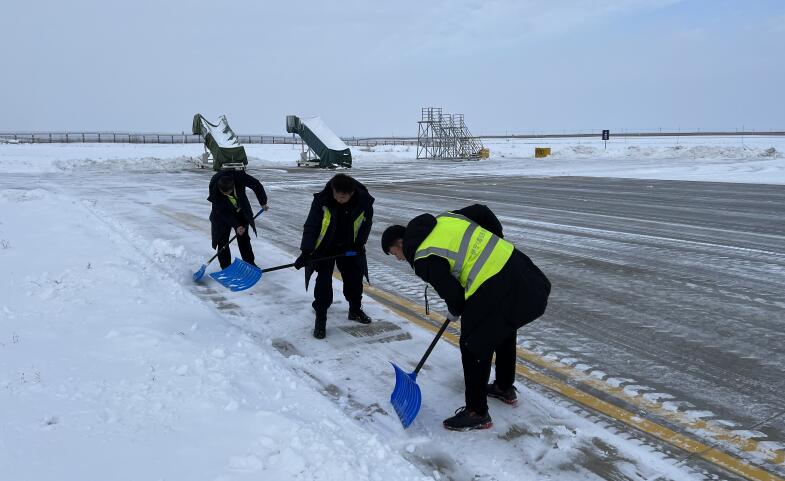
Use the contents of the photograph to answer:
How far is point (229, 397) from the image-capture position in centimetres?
385

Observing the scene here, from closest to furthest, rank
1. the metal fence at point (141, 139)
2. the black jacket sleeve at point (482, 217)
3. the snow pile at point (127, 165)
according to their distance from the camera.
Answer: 1. the black jacket sleeve at point (482, 217)
2. the snow pile at point (127, 165)
3. the metal fence at point (141, 139)

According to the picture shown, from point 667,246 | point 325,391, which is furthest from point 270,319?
point 667,246

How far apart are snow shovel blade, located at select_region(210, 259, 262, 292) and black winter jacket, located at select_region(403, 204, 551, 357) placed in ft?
10.0

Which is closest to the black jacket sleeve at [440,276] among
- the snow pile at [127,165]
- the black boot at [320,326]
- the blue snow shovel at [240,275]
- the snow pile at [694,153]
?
the black boot at [320,326]

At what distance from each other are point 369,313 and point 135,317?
2.17 metres

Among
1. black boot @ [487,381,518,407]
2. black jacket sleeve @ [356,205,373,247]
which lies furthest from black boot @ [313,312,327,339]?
black boot @ [487,381,518,407]

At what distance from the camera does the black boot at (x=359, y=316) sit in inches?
223

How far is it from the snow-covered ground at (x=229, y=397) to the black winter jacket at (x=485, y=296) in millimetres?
681

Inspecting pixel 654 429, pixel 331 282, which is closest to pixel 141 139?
pixel 331 282

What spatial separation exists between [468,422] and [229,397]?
1.53 m

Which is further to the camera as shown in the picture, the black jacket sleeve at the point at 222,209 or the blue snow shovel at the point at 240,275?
the black jacket sleeve at the point at 222,209

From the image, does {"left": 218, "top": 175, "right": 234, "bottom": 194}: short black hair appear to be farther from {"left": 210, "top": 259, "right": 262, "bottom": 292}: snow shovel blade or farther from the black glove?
the black glove

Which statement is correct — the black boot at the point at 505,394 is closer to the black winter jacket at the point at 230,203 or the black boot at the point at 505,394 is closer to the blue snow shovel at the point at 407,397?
the blue snow shovel at the point at 407,397

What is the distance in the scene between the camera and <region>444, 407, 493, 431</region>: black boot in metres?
3.70
